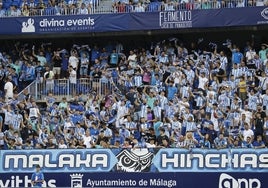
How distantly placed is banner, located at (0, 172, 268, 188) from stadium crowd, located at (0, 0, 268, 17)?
8.50m

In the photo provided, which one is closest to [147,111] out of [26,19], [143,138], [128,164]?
[143,138]

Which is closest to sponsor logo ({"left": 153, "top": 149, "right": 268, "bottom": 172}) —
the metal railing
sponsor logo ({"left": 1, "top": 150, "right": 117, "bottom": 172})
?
sponsor logo ({"left": 1, "top": 150, "right": 117, "bottom": 172})

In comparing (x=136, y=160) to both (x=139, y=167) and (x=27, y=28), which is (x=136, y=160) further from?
(x=27, y=28)

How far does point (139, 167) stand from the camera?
25.3 meters

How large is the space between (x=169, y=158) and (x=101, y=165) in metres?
2.07

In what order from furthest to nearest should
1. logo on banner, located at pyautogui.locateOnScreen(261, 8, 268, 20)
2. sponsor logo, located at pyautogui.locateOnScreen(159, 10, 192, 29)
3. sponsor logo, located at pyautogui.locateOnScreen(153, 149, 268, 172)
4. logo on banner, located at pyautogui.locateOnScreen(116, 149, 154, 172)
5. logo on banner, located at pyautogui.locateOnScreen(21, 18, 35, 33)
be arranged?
logo on banner, located at pyautogui.locateOnScreen(21, 18, 35, 33) < sponsor logo, located at pyautogui.locateOnScreen(159, 10, 192, 29) < logo on banner, located at pyautogui.locateOnScreen(261, 8, 268, 20) < logo on banner, located at pyautogui.locateOnScreen(116, 149, 154, 172) < sponsor logo, located at pyautogui.locateOnScreen(153, 149, 268, 172)

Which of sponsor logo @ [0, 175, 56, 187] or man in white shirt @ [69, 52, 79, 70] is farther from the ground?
Answer: man in white shirt @ [69, 52, 79, 70]

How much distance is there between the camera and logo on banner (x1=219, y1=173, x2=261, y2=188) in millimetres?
24406

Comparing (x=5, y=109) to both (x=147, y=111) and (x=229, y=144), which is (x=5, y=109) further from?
(x=229, y=144)

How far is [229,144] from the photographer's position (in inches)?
1007

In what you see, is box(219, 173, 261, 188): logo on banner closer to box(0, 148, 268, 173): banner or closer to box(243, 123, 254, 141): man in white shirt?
box(0, 148, 268, 173): banner

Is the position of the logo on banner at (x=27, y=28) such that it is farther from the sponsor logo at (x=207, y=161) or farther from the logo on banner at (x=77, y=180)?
the sponsor logo at (x=207, y=161)

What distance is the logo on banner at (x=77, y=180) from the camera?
25.4 m

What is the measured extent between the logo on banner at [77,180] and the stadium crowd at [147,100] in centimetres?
136
